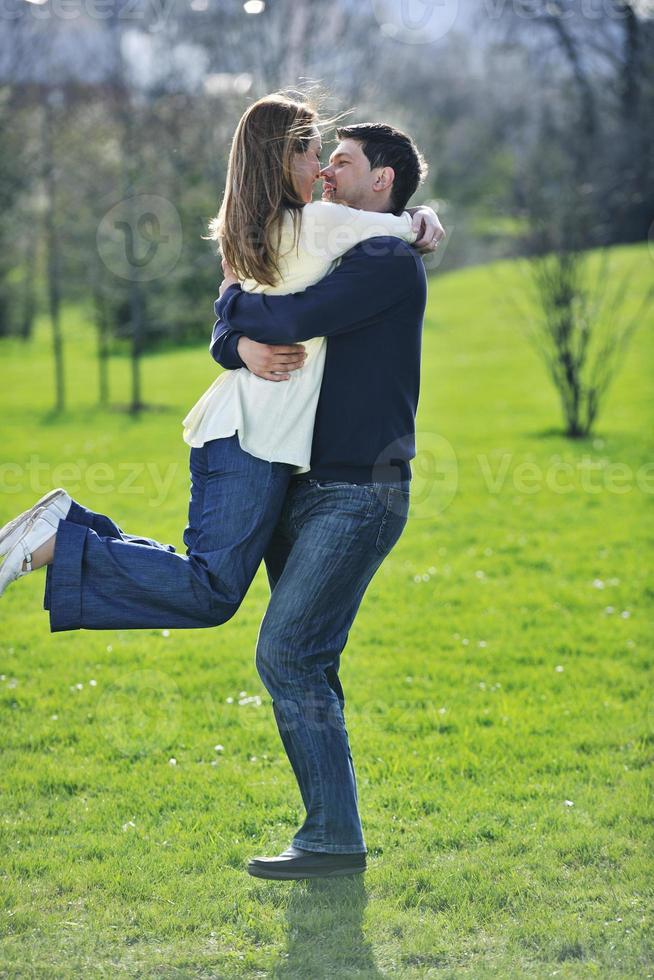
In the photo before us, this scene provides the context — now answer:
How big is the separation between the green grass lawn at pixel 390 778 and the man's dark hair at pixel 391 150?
207cm

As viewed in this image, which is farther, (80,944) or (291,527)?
(291,527)

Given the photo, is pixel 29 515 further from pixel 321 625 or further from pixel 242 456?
pixel 321 625

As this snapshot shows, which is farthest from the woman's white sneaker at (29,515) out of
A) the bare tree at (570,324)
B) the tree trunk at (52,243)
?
the tree trunk at (52,243)

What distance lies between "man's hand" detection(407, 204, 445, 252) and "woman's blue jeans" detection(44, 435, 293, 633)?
29.7 inches

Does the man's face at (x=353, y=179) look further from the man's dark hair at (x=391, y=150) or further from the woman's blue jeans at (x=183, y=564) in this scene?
the woman's blue jeans at (x=183, y=564)

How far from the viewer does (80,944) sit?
9.37 ft

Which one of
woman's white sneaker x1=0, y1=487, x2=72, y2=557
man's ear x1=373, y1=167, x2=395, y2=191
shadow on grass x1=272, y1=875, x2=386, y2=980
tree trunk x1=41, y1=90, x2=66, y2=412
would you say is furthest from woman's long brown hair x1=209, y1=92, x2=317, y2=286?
tree trunk x1=41, y1=90, x2=66, y2=412

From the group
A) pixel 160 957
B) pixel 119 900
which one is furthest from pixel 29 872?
pixel 160 957

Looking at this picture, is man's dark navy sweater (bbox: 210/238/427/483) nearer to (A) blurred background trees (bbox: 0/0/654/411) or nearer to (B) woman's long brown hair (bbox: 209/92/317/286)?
(B) woman's long brown hair (bbox: 209/92/317/286)

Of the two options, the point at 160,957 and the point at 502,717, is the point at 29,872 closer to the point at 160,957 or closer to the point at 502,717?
the point at 160,957

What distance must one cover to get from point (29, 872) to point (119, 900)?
349 millimetres

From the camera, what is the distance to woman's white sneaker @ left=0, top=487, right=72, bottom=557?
295 centimetres

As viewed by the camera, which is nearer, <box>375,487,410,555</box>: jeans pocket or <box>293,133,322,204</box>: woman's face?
<box>293,133,322,204</box>: woman's face

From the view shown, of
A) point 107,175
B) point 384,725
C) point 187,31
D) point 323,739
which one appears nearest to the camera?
point 323,739
